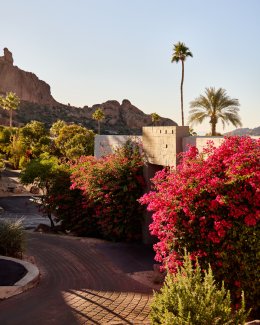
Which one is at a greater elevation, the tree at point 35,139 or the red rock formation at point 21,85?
the red rock formation at point 21,85

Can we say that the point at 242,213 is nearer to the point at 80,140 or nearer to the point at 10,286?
the point at 10,286

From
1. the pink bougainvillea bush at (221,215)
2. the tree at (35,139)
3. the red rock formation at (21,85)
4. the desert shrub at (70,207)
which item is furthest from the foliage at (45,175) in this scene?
the red rock formation at (21,85)

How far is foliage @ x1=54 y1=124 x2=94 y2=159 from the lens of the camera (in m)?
53.0

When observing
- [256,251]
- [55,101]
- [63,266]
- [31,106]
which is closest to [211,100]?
[63,266]

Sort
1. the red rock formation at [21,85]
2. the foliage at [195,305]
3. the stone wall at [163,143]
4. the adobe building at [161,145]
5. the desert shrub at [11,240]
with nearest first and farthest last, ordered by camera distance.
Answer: the foliage at [195,305], the desert shrub at [11,240], the adobe building at [161,145], the stone wall at [163,143], the red rock formation at [21,85]

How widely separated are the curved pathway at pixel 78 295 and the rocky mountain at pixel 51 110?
10918cm

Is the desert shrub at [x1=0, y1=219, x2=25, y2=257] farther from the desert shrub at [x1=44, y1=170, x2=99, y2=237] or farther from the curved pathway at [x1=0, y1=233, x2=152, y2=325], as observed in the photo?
the desert shrub at [x1=44, y1=170, x2=99, y2=237]

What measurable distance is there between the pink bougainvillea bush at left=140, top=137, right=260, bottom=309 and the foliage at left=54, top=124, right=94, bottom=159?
4172 centimetres

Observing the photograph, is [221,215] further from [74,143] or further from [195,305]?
[74,143]

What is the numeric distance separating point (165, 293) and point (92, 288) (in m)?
5.16

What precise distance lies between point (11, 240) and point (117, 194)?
5218mm

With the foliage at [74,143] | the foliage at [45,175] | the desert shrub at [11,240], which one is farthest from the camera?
the foliage at [74,143]

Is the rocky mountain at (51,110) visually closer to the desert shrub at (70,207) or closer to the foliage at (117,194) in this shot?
the desert shrub at (70,207)

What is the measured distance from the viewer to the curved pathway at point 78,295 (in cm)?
946
